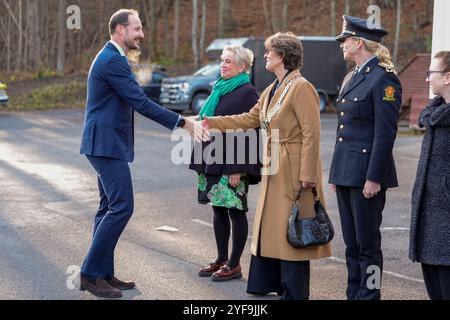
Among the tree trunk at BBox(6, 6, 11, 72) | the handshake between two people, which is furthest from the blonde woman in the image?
the tree trunk at BBox(6, 6, 11, 72)

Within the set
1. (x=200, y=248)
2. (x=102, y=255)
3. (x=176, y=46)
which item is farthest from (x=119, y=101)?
(x=176, y=46)

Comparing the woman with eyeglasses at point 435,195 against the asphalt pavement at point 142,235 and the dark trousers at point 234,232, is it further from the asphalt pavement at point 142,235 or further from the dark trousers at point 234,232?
the dark trousers at point 234,232

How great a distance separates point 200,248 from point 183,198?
3.08m

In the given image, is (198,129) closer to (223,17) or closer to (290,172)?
(290,172)

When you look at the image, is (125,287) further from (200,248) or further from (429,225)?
(429,225)

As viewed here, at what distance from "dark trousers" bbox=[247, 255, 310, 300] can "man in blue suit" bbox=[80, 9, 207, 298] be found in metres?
1.04

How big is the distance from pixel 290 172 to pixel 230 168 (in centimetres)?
89

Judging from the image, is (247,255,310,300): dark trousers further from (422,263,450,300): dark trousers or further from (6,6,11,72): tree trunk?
(6,6,11,72): tree trunk

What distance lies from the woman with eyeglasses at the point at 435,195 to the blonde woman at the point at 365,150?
2.14 ft

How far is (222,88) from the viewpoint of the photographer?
7148mm

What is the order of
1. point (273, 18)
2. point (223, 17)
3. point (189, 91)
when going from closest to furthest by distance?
point (189, 91) → point (223, 17) → point (273, 18)

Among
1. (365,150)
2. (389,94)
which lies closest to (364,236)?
(365,150)

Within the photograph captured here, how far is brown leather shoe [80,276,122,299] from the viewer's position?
254 inches
